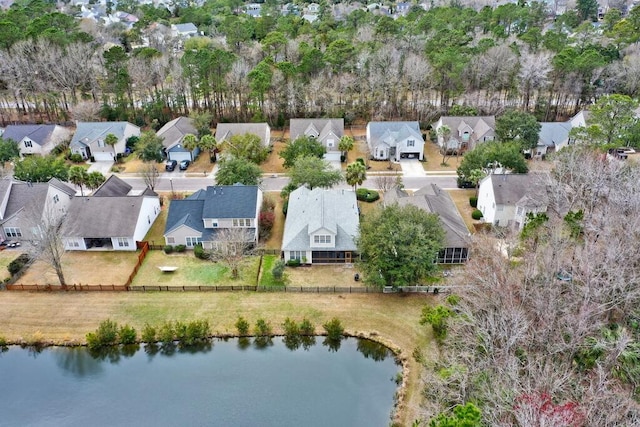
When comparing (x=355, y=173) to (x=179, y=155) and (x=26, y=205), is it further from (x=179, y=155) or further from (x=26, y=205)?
(x=26, y=205)

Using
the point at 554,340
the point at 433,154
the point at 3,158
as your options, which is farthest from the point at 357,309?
the point at 3,158

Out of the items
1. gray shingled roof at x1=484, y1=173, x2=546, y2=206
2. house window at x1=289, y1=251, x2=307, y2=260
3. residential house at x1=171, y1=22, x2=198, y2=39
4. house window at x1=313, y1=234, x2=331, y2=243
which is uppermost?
residential house at x1=171, y1=22, x2=198, y2=39

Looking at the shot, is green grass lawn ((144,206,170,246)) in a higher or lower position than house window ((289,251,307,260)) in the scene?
higher

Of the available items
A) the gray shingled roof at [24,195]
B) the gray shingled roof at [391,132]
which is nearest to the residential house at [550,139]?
the gray shingled roof at [391,132]

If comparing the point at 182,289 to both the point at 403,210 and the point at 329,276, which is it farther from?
the point at 403,210

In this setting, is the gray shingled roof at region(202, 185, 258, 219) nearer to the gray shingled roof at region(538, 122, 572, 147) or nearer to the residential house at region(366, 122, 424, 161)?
the residential house at region(366, 122, 424, 161)

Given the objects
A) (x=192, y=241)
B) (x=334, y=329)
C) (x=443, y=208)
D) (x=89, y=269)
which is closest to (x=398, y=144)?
(x=443, y=208)

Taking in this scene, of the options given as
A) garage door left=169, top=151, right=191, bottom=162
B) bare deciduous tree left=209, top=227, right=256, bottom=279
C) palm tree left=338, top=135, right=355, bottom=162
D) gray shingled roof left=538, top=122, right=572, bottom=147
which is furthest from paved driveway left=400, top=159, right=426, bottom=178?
garage door left=169, top=151, right=191, bottom=162
